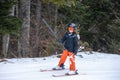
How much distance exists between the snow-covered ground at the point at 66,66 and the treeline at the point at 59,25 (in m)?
3.77

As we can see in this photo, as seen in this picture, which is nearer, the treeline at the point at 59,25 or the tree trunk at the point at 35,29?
the treeline at the point at 59,25

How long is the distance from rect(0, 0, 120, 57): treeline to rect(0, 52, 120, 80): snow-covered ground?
12.4ft

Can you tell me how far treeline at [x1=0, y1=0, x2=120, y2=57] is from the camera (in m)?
18.7

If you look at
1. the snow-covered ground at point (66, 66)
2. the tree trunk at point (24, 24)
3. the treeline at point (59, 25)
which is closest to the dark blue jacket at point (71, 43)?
the snow-covered ground at point (66, 66)

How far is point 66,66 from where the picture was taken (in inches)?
526

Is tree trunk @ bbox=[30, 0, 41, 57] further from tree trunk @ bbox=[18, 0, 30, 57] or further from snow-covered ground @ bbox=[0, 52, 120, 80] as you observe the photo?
snow-covered ground @ bbox=[0, 52, 120, 80]

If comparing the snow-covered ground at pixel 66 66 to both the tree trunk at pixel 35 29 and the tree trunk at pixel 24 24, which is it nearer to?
the tree trunk at pixel 24 24

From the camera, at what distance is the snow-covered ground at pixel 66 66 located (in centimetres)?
1118

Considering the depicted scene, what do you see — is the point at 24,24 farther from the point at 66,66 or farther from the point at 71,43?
the point at 71,43

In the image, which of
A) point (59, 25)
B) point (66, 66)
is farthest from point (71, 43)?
point (59, 25)

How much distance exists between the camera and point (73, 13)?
23.6m

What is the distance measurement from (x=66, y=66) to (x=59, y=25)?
31.3 feet

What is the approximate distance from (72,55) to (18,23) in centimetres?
430

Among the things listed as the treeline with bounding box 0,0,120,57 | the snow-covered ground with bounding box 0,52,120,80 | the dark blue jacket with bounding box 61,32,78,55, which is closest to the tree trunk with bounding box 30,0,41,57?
the treeline with bounding box 0,0,120,57
